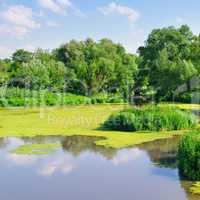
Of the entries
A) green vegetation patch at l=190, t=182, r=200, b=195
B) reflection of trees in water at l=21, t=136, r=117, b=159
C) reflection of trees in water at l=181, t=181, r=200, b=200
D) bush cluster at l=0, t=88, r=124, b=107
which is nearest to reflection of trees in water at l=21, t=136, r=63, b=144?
reflection of trees in water at l=21, t=136, r=117, b=159

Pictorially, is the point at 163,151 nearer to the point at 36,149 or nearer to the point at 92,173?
the point at 92,173

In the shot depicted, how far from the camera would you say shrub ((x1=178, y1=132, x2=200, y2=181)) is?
1388cm

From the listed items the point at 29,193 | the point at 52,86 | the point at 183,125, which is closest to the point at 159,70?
the point at 52,86

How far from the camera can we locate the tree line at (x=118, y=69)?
48.2m

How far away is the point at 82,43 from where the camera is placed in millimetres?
71125

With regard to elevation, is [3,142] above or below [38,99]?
below

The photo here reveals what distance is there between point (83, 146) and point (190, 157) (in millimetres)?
7564

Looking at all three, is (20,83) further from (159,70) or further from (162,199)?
(162,199)

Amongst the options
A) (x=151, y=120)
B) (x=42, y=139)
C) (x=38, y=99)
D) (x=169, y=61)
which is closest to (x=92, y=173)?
(x=42, y=139)

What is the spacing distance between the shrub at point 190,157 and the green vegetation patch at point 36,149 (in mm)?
6831

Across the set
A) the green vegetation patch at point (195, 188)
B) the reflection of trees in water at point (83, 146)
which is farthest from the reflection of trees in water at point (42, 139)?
the green vegetation patch at point (195, 188)

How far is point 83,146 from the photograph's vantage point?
2064 centimetres

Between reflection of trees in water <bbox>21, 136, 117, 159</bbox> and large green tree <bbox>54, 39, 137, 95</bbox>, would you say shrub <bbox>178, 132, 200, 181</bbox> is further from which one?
large green tree <bbox>54, 39, 137, 95</bbox>

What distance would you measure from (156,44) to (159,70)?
11041mm
